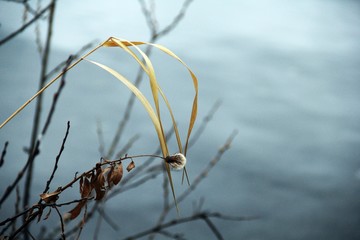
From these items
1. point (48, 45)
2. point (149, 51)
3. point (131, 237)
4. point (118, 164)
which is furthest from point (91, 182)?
point (149, 51)

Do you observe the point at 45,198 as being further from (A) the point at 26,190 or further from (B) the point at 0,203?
(A) the point at 26,190

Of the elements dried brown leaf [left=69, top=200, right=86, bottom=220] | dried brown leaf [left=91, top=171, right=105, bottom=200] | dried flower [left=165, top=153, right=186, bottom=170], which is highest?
dried flower [left=165, top=153, right=186, bottom=170]

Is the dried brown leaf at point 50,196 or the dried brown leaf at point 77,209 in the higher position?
the dried brown leaf at point 50,196

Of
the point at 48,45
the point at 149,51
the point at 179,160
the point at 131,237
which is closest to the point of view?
the point at 179,160

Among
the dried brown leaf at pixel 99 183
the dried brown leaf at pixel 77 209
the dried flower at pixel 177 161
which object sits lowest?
the dried brown leaf at pixel 77 209
